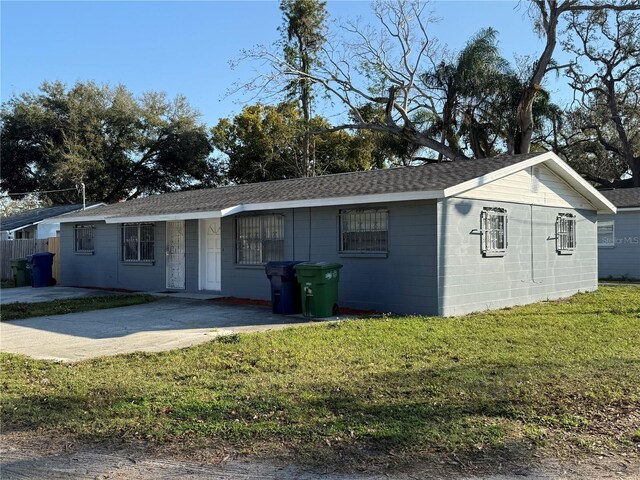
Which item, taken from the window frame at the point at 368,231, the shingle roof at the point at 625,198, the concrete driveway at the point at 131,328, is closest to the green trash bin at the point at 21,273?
the concrete driveway at the point at 131,328

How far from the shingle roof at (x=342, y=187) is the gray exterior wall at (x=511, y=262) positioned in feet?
2.41

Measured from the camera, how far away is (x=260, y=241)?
14.8 meters

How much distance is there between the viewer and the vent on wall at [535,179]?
14.4 meters

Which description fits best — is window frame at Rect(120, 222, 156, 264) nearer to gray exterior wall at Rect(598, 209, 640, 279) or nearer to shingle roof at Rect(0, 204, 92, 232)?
shingle roof at Rect(0, 204, 92, 232)

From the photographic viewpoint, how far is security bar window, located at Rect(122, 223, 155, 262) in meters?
17.8

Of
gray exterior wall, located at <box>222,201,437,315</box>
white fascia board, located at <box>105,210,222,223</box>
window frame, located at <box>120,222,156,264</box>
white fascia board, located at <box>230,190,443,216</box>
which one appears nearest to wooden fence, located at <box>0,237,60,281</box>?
window frame, located at <box>120,222,156,264</box>

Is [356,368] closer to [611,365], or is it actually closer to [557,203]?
[611,365]

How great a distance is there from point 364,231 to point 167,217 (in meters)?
5.51

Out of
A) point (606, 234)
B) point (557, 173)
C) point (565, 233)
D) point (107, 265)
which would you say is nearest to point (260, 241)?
point (107, 265)

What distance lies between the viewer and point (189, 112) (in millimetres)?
40438

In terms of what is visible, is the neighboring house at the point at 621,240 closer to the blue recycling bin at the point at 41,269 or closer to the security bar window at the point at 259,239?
the security bar window at the point at 259,239

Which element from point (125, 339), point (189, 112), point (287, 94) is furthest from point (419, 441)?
point (189, 112)

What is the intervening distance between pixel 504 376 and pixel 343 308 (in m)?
6.48

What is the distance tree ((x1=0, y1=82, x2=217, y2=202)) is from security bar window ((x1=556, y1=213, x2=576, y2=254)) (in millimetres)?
27530
